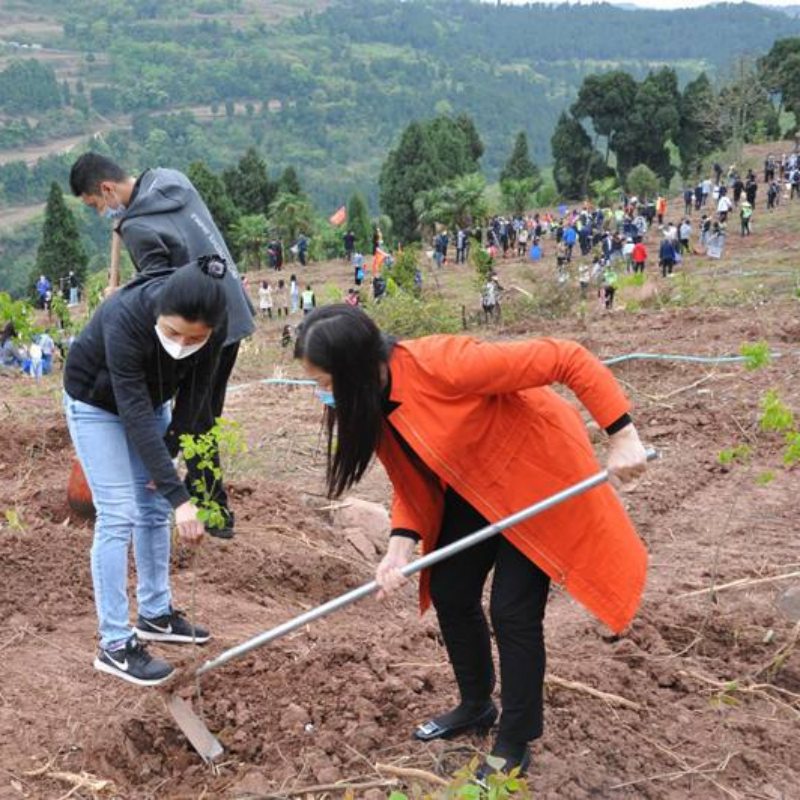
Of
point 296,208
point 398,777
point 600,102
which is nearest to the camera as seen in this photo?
point 398,777

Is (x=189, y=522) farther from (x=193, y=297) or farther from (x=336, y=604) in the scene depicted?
(x=193, y=297)

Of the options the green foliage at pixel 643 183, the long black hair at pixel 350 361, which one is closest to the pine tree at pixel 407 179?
the green foliage at pixel 643 183

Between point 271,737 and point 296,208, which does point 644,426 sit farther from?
point 296,208

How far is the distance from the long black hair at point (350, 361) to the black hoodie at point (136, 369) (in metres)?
0.74

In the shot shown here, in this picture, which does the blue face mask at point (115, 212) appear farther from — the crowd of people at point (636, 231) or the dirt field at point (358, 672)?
the crowd of people at point (636, 231)

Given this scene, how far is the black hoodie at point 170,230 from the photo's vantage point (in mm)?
3805

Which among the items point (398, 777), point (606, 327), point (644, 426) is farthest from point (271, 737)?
point (606, 327)

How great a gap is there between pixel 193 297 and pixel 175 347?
0.19 metres

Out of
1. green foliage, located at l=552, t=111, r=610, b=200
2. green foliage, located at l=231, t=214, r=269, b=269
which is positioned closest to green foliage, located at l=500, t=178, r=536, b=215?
green foliage, located at l=552, t=111, r=610, b=200

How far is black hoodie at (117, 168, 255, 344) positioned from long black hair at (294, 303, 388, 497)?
4.59 ft

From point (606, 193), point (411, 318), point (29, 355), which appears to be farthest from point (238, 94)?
point (411, 318)

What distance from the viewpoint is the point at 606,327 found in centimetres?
1145

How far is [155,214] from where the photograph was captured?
3859 millimetres

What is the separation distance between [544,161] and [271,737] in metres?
125
